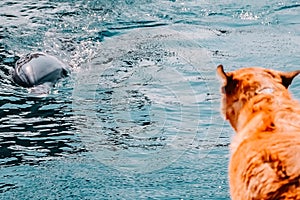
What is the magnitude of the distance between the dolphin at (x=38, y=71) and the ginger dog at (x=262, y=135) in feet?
14.5

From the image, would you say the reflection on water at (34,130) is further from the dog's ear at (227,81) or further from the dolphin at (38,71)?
the dog's ear at (227,81)

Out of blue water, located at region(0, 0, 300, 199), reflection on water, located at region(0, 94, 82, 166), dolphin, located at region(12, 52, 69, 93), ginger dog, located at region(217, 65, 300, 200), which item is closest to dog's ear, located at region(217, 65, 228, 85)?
ginger dog, located at region(217, 65, 300, 200)

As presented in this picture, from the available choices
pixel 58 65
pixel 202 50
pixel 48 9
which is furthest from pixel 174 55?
pixel 48 9

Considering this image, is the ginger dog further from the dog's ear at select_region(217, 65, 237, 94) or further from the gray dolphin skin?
the gray dolphin skin

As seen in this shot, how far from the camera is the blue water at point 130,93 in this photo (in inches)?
216

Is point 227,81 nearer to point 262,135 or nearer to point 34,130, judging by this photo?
point 262,135

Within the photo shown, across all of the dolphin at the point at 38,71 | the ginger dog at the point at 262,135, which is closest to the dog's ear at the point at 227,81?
the ginger dog at the point at 262,135

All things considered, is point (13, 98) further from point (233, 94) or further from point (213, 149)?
point (233, 94)

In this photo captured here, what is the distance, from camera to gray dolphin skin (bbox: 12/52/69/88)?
7738 millimetres

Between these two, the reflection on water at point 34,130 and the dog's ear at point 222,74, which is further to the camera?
the reflection on water at point 34,130

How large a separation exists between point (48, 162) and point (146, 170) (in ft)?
2.75

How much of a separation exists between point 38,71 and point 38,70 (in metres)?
0.03

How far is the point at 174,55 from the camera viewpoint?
874 centimetres

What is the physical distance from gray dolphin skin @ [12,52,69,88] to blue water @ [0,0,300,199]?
0.44 feet
